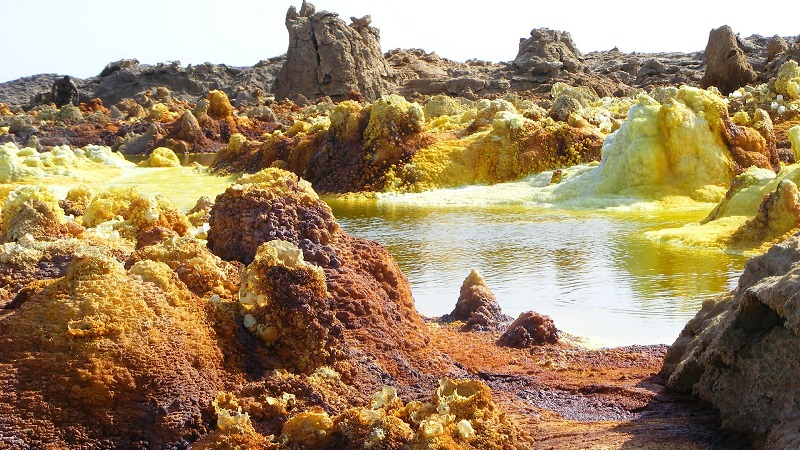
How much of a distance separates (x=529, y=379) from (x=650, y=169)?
26.5 ft

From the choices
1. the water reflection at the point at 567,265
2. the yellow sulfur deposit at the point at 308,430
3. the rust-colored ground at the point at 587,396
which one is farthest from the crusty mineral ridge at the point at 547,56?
the yellow sulfur deposit at the point at 308,430

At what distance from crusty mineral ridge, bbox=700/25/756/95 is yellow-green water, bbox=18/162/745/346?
12708 millimetres

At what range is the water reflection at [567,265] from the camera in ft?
19.6

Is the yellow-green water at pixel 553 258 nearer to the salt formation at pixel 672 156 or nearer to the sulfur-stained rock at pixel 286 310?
the salt formation at pixel 672 156

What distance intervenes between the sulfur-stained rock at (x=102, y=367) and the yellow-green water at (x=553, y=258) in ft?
8.68

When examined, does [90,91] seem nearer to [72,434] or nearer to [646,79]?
[646,79]

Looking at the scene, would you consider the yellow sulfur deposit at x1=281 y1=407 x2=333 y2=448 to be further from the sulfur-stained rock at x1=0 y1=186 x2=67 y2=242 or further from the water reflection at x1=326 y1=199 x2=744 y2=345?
the water reflection at x1=326 y1=199 x2=744 y2=345

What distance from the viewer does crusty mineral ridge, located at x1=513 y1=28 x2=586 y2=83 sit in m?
32.3

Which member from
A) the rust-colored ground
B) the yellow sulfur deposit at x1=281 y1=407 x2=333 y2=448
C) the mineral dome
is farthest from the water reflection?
the yellow sulfur deposit at x1=281 y1=407 x2=333 y2=448

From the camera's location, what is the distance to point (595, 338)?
5281 millimetres

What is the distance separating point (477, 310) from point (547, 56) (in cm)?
2891

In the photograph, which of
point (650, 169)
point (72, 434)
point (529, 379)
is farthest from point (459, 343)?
point (650, 169)

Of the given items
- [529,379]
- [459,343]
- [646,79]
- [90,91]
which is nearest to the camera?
[529,379]

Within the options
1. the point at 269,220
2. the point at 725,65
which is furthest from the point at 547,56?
the point at 269,220
